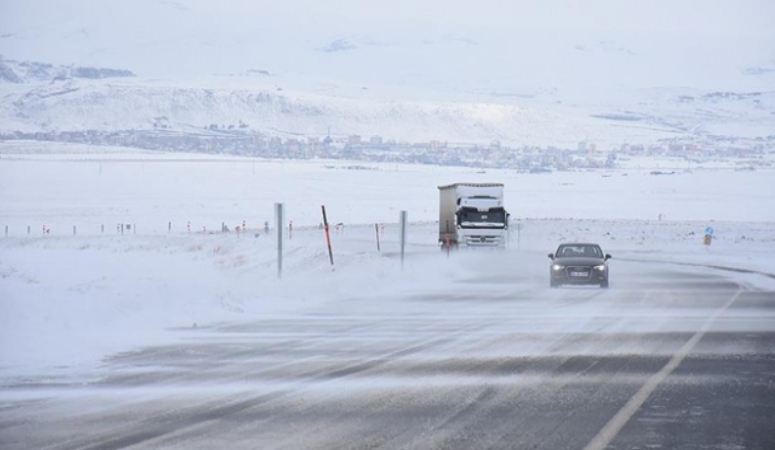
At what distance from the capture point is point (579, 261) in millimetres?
36000

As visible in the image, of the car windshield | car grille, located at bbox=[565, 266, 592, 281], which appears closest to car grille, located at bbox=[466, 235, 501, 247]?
the car windshield

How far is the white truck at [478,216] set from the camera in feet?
180

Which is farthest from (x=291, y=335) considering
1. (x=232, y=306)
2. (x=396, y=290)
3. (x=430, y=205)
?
(x=430, y=205)

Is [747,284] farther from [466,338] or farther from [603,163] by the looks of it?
[603,163]

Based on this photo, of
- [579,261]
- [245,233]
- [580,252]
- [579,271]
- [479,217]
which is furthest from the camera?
[245,233]

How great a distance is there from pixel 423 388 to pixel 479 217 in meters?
41.6

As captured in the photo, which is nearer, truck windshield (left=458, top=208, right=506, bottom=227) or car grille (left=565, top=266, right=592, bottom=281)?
car grille (left=565, top=266, right=592, bottom=281)

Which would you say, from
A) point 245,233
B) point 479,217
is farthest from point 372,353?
point 245,233

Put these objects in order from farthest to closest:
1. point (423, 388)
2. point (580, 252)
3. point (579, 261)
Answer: point (580, 252) → point (579, 261) → point (423, 388)

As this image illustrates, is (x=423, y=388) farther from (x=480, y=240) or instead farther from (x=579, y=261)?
(x=480, y=240)

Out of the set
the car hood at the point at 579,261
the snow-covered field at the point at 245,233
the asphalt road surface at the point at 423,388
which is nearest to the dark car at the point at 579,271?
the car hood at the point at 579,261

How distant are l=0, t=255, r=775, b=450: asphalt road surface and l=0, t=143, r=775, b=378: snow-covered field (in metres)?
1.79

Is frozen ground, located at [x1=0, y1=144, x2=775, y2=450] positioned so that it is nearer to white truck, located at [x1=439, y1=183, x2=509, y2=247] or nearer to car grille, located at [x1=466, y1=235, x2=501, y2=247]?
A: car grille, located at [x1=466, y1=235, x2=501, y2=247]

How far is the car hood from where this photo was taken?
118 ft
